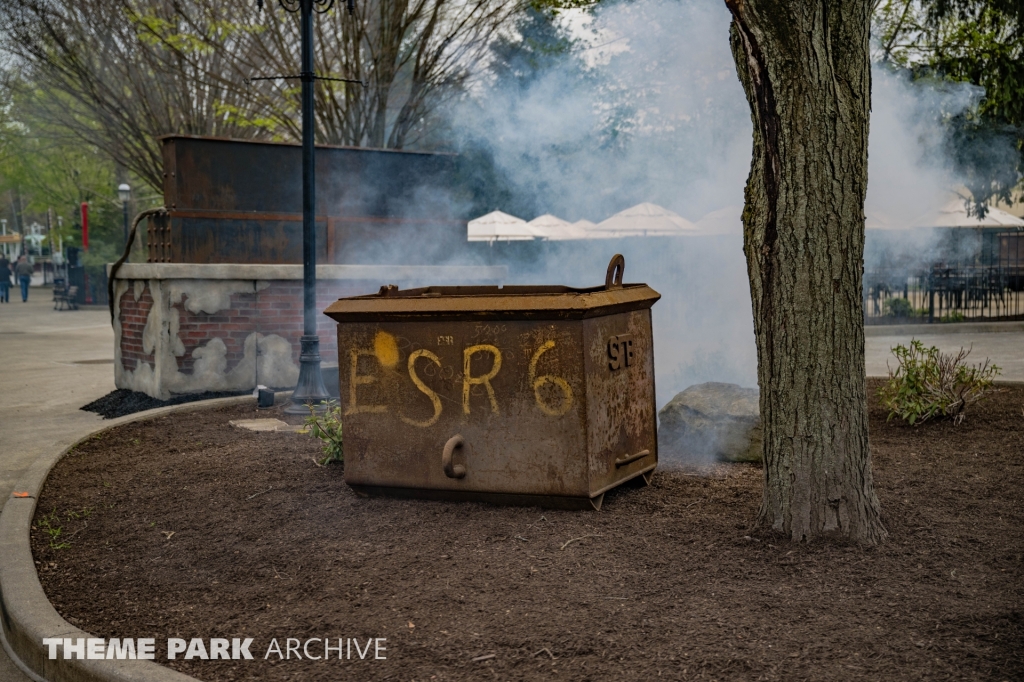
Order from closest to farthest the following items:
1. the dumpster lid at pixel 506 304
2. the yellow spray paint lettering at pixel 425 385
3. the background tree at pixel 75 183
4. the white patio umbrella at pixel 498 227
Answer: the dumpster lid at pixel 506 304 → the yellow spray paint lettering at pixel 425 385 → the white patio umbrella at pixel 498 227 → the background tree at pixel 75 183

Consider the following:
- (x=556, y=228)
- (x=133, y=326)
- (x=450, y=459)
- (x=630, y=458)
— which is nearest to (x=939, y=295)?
(x=556, y=228)

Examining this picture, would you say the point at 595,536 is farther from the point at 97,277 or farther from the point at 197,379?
the point at 97,277

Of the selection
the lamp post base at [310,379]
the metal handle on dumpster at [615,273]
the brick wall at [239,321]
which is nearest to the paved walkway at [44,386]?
the brick wall at [239,321]

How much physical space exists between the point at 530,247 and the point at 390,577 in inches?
658

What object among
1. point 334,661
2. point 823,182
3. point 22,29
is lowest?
point 334,661

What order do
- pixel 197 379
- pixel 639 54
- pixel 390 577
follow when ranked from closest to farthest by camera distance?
pixel 390 577 < pixel 197 379 < pixel 639 54

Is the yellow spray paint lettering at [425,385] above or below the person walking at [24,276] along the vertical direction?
below

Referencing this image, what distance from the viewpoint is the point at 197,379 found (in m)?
8.73

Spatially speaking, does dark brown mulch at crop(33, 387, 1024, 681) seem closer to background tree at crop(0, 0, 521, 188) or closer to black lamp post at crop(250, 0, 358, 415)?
black lamp post at crop(250, 0, 358, 415)

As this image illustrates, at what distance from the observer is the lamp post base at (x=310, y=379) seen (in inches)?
308

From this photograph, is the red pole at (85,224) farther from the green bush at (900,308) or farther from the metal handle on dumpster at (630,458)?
the metal handle on dumpster at (630,458)

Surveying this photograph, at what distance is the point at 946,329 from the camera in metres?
15.7

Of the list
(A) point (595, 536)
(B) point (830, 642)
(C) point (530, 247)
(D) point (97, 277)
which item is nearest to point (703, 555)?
(A) point (595, 536)

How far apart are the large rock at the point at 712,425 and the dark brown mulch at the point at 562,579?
8.8 inches
